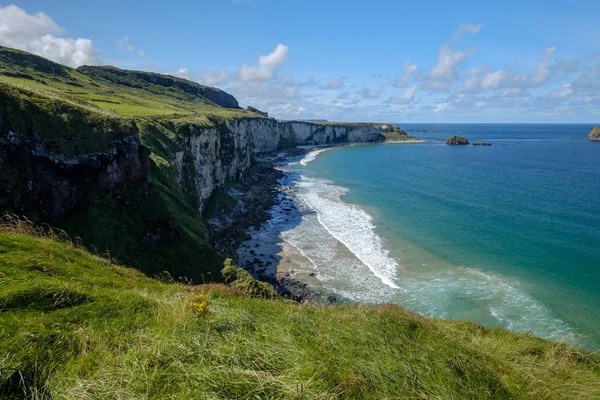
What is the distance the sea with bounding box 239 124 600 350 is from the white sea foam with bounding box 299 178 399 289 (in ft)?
0.53

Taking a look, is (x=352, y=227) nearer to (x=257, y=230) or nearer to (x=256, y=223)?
(x=257, y=230)

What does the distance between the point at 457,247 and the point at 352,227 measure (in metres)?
14.2

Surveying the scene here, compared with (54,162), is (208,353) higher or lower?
lower


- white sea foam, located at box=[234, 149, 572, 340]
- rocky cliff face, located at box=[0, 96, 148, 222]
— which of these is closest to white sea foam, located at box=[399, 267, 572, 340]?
white sea foam, located at box=[234, 149, 572, 340]

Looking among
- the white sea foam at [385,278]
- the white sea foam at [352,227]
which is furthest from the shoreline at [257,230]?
the white sea foam at [352,227]

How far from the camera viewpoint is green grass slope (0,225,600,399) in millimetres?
5016

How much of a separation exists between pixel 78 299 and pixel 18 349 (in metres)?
2.23

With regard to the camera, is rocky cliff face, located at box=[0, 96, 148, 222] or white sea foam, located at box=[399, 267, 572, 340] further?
white sea foam, located at box=[399, 267, 572, 340]

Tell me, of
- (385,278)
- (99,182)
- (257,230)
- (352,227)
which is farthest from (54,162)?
(352,227)

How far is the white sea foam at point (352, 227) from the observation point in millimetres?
36938

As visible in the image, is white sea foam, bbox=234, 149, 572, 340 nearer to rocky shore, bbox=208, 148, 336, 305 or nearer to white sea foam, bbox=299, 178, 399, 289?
white sea foam, bbox=299, 178, 399, 289

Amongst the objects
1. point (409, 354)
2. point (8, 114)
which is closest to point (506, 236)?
point (409, 354)

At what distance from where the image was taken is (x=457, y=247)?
41.1 meters

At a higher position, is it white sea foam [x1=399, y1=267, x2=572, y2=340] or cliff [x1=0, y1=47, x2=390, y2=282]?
cliff [x1=0, y1=47, x2=390, y2=282]
